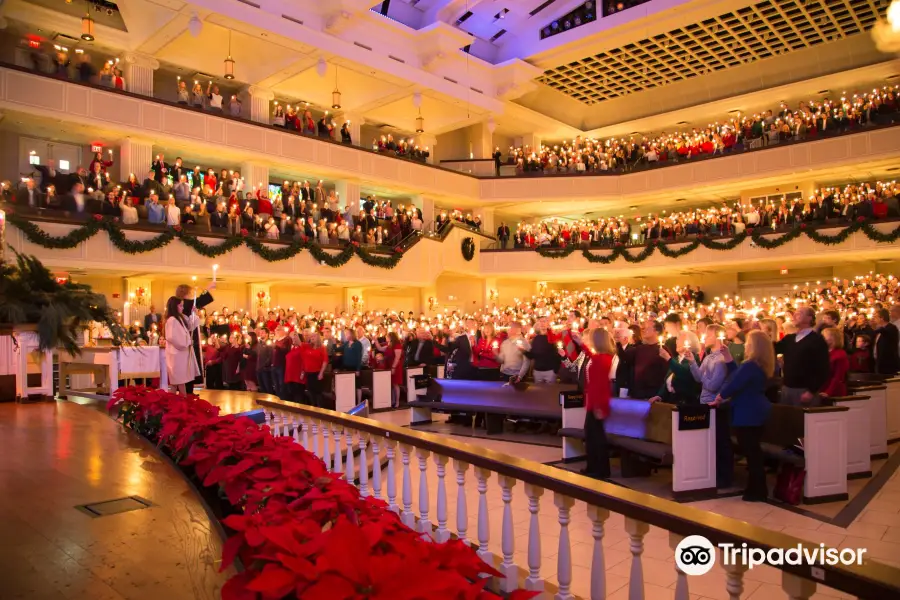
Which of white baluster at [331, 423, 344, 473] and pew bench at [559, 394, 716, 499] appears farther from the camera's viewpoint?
pew bench at [559, 394, 716, 499]

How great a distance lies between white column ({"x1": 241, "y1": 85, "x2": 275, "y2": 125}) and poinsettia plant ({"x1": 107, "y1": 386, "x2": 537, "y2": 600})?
64.4ft

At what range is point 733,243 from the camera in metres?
20.9

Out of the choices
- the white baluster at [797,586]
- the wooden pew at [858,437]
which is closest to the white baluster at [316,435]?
the white baluster at [797,586]

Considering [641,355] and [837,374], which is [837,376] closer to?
[837,374]

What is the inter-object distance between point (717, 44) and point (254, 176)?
18110mm

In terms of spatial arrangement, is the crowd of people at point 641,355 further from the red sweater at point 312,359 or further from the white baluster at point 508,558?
the white baluster at point 508,558

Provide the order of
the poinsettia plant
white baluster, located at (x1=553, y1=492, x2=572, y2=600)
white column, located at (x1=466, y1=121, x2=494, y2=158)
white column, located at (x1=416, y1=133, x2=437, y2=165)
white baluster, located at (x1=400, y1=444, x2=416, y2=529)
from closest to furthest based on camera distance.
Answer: the poinsettia plant → white baluster, located at (x1=553, y1=492, x2=572, y2=600) → white baluster, located at (x1=400, y1=444, x2=416, y2=529) → white column, located at (x1=416, y1=133, x2=437, y2=165) → white column, located at (x1=466, y1=121, x2=494, y2=158)

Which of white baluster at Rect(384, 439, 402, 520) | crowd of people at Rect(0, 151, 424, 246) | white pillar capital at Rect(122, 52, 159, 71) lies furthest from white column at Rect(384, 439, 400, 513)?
white pillar capital at Rect(122, 52, 159, 71)

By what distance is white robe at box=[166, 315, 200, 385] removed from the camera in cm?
666

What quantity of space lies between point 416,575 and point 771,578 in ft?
10.5

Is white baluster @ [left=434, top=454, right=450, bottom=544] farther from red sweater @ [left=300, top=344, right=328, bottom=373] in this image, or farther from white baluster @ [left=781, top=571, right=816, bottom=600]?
red sweater @ [left=300, top=344, right=328, bottom=373]

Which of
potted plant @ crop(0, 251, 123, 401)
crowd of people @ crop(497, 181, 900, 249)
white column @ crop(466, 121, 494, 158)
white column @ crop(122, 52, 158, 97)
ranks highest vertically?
white column @ crop(466, 121, 494, 158)

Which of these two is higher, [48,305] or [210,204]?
[210,204]

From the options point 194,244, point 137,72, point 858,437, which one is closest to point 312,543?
point 858,437
